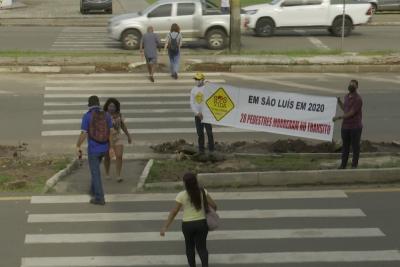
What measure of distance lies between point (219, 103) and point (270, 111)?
999mm

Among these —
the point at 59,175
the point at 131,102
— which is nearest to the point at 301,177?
the point at 59,175

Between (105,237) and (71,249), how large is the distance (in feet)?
1.80

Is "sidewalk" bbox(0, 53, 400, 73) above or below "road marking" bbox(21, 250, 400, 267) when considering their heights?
above

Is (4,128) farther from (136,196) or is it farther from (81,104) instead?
(136,196)

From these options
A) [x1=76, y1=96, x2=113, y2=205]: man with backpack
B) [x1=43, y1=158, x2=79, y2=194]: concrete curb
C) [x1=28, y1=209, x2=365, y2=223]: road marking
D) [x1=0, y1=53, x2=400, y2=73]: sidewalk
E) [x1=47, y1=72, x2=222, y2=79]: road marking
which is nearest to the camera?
[x1=28, y1=209, x2=365, y2=223]: road marking

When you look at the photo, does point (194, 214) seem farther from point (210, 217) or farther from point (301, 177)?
point (301, 177)

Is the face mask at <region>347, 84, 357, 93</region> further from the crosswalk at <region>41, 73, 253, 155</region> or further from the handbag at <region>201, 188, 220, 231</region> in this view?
the handbag at <region>201, 188, 220, 231</region>

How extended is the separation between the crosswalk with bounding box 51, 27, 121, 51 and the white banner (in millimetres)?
14388

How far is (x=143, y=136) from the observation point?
15.1m

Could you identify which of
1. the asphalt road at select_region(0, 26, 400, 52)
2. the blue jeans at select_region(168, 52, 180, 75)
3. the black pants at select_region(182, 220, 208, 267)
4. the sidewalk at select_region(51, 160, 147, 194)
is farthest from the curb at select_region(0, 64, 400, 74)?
the black pants at select_region(182, 220, 208, 267)

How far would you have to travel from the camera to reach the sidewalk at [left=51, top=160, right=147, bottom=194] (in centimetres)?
1104

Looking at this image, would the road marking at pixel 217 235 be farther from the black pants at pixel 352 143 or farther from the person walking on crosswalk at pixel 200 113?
the person walking on crosswalk at pixel 200 113

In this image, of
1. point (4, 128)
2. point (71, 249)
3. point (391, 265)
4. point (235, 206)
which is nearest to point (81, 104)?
point (4, 128)

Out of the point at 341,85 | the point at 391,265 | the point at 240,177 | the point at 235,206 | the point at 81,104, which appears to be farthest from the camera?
the point at 341,85
